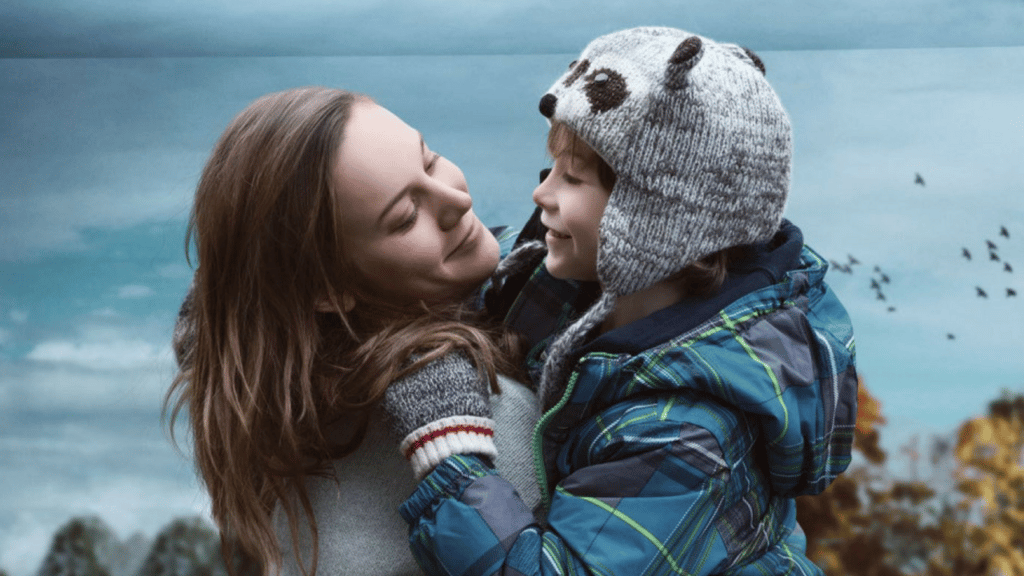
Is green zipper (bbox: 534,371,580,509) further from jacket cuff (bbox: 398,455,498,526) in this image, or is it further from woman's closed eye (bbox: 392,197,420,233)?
woman's closed eye (bbox: 392,197,420,233)

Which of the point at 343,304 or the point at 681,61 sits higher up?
the point at 681,61

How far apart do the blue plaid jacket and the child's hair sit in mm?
18

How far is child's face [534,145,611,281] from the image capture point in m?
1.30

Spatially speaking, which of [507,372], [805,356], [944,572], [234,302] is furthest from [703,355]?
[944,572]

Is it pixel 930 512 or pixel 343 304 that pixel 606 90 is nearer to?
pixel 343 304

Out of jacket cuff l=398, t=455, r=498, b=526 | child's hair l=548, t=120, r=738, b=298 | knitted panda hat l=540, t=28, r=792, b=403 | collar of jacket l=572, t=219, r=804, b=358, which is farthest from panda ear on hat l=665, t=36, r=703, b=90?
jacket cuff l=398, t=455, r=498, b=526

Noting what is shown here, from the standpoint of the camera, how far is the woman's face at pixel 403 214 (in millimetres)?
1377

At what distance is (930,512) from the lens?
2070 mm

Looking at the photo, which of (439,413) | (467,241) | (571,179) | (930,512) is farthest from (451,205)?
(930,512)

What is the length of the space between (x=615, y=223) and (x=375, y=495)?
1.50 ft

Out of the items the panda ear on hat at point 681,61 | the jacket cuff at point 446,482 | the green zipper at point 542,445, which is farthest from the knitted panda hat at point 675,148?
the jacket cuff at point 446,482

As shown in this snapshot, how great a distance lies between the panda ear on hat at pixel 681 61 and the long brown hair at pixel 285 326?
39 centimetres

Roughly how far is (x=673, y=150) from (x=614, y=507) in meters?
0.38

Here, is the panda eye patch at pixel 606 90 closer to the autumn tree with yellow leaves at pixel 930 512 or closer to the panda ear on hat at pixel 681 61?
the panda ear on hat at pixel 681 61
